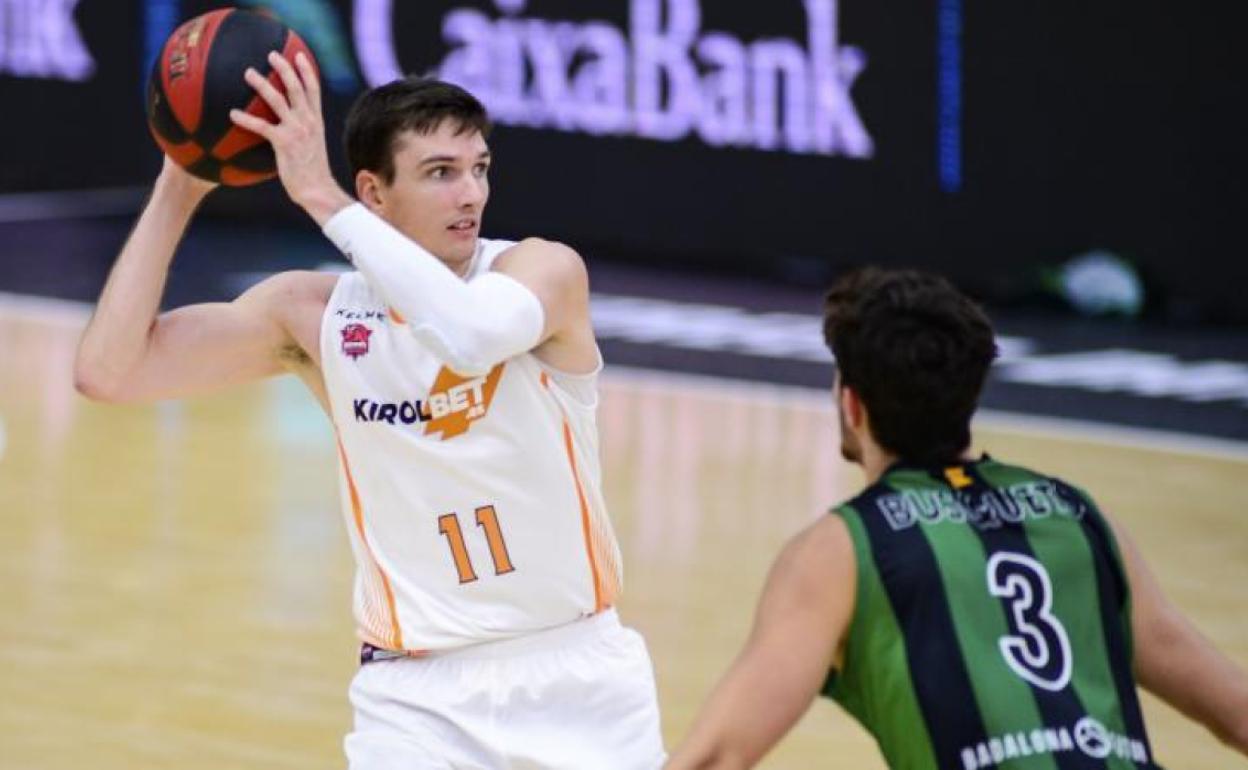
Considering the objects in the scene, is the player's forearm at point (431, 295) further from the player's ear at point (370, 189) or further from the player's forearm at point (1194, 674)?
the player's forearm at point (1194, 674)

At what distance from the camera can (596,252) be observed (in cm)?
1538

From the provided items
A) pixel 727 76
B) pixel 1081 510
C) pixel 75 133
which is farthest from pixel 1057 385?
pixel 1081 510

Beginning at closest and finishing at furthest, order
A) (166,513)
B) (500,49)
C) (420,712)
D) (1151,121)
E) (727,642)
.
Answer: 1. (420,712)
2. (727,642)
3. (166,513)
4. (1151,121)
5. (500,49)

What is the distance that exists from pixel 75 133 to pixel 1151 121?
292 inches

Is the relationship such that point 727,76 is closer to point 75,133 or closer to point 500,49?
point 500,49

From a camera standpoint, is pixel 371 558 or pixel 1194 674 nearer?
pixel 1194 674

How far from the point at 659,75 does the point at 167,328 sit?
977 centimetres

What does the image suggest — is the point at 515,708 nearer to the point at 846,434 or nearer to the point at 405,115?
the point at 405,115

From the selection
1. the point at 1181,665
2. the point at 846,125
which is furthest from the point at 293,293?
the point at 846,125

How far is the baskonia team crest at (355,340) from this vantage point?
4.91 meters

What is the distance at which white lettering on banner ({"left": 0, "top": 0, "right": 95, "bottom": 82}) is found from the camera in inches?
666

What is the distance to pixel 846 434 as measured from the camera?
3783mm

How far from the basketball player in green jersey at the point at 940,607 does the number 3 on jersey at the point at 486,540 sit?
4.18 ft

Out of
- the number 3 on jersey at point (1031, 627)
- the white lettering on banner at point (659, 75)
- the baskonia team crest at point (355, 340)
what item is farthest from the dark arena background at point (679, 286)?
the number 3 on jersey at point (1031, 627)
